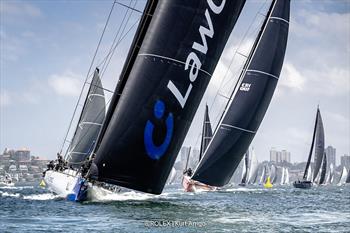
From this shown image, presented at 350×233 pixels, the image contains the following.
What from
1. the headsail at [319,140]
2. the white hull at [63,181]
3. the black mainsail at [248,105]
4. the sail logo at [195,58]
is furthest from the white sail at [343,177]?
the sail logo at [195,58]

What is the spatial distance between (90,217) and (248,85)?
17.8 metres

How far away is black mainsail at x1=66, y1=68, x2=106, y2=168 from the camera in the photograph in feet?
133

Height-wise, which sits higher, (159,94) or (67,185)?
(159,94)

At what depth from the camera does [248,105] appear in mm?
31250

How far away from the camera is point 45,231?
13477 millimetres

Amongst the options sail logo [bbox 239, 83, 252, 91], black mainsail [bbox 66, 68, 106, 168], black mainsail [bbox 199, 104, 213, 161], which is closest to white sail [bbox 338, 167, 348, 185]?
black mainsail [bbox 199, 104, 213, 161]

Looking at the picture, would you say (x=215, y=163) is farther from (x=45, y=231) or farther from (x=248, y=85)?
(x=45, y=231)

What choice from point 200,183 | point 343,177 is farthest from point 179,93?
point 343,177

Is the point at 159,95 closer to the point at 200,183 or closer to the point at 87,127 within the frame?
the point at 87,127

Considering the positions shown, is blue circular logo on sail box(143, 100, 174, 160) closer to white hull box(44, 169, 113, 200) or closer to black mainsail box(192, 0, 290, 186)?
white hull box(44, 169, 113, 200)

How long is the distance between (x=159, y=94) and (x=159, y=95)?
0.04 m

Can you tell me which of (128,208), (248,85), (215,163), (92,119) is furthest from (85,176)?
(92,119)

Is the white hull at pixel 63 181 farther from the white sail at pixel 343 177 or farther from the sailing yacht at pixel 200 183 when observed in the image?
the white sail at pixel 343 177

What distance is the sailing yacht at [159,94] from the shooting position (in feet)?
58.7
